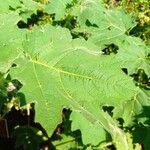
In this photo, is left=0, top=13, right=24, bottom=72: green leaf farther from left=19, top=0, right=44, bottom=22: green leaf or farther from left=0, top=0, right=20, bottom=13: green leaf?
left=19, top=0, right=44, bottom=22: green leaf

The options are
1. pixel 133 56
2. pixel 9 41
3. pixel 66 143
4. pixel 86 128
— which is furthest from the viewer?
pixel 66 143

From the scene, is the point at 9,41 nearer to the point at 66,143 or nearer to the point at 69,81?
the point at 69,81

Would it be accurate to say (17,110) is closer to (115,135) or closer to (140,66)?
(140,66)

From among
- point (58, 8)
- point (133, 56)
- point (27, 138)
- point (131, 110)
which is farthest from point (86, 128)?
point (58, 8)

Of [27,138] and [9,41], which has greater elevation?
[9,41]

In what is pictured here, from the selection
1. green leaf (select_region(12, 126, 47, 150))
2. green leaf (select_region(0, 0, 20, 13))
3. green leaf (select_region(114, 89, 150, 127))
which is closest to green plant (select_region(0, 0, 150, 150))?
green leaf (select_region(0, 0, 20, 13))

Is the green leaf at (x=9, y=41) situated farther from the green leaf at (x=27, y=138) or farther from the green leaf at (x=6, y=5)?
the green leaf at (x=27, y=138)

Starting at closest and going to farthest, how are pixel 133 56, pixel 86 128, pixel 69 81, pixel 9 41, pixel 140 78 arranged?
pixel 69 81
pixel 9 41
pixel 86 128
pixel 133 56
pixel 140 78

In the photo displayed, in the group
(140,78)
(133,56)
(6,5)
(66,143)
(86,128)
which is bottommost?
(66,143)
